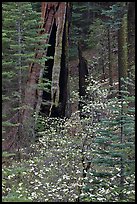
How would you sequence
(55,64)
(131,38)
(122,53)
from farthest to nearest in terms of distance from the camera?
(55,64) → (122,53) → (131,38)

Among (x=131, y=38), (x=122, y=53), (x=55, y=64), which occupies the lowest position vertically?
(x=55, y=64)

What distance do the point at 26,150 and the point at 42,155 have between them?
0.70 meters

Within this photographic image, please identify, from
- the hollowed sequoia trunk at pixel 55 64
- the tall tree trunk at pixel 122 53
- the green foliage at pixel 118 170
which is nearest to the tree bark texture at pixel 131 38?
the tall tree trunk at pixel 122 53

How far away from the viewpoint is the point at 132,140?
27.0 feet

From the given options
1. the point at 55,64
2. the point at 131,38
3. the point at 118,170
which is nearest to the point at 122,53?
the point at 131,38

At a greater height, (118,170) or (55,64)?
(55,64)

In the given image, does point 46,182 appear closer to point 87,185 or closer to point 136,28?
point 87,185

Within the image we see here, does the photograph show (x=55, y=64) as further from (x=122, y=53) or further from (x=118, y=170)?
(x=118, y=170)

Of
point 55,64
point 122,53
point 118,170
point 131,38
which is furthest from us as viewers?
point 55,64

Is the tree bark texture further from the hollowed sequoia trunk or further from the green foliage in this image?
the green foliage

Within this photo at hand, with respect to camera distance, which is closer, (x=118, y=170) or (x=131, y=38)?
(x=118, y=170)

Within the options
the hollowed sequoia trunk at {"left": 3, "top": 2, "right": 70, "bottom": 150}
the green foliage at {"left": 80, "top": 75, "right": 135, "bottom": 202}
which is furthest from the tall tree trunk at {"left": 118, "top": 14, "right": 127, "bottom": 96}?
the green foliage at {"left": 80, "top": 75, "right": 135, "bottom": 202}

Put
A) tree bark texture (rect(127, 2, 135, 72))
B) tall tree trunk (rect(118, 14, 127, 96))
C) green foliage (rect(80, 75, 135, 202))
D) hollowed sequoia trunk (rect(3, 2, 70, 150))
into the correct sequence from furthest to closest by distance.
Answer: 1. hollowed sequoia trunk (rect(3, 2, 70, 150))
2. tall tree trunk (rect(118, 14, 127, 96))
3. tree bark texture (rect(127, 2, 135, 72))
4. green foliage (rect(80, 75, 135, 202))

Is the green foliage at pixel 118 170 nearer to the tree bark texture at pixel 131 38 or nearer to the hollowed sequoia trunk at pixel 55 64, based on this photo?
the tree bark texture at pixel 131 38
